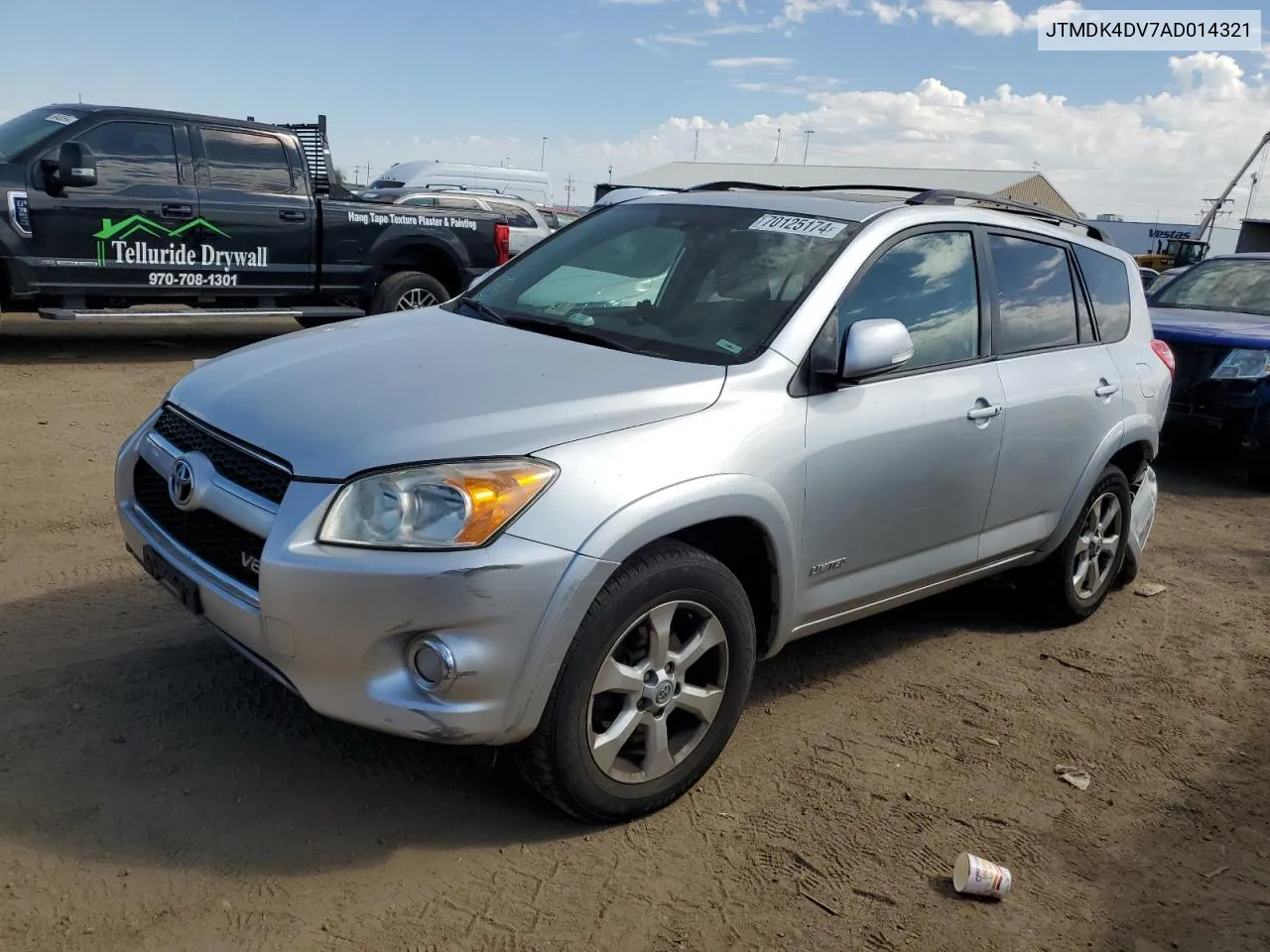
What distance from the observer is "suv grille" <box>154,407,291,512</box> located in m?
2.81

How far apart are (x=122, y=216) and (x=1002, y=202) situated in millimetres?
7066

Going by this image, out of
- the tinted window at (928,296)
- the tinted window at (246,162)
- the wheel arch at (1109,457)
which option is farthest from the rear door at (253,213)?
the wheel arch at (1109,457)

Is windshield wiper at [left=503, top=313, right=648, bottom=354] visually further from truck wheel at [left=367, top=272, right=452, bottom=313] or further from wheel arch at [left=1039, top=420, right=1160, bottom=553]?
truck wheel at [left=367, top=272, right=452, bottom=313]

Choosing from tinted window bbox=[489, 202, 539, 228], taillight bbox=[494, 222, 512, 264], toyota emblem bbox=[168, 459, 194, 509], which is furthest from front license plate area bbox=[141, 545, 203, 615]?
tinted window bbox=[489, 202, 539, 228]

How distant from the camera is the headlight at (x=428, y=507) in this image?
104 inches

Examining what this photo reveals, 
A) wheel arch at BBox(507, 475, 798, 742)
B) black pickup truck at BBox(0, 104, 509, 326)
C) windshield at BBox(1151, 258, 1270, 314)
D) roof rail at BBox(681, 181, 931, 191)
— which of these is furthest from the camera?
windshield at BBox(1151, 258, 1270, 314)

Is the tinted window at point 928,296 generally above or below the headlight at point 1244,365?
above

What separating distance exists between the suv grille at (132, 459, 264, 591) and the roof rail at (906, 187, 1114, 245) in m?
2.57

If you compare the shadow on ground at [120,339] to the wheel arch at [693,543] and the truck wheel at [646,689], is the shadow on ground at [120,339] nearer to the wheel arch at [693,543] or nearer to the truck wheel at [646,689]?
the wheel arch at [693,543]

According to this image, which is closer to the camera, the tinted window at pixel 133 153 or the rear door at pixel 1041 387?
the rear door at pixel 1041 387

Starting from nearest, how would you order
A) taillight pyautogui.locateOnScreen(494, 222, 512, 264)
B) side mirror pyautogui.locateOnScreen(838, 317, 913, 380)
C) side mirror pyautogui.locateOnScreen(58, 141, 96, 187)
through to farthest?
side mirror pyautogui.locateOnScreen(838, 317, 913, 380) → side mirror pyautogui.locateOnScreen(58, 141, 96, 187) → taillight pyautogui.locateOnScreen(494, 222, 512, 264)

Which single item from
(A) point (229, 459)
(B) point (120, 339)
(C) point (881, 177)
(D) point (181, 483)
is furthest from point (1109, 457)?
(C) point (881, 177)

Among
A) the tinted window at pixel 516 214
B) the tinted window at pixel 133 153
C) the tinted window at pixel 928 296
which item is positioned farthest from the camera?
the tinted window at pixel 516 214

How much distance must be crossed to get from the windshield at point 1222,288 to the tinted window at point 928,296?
20.5 feet
